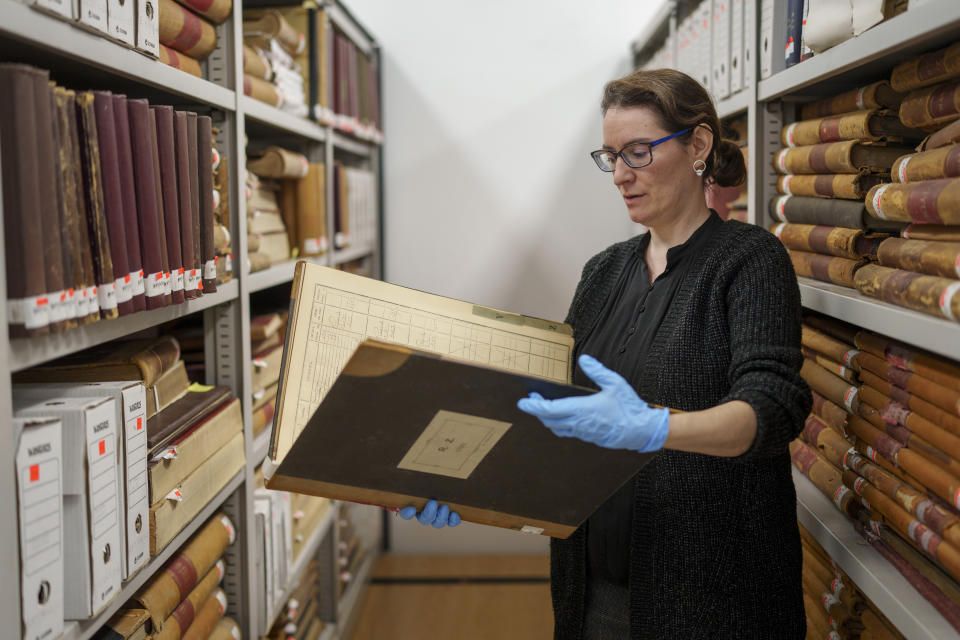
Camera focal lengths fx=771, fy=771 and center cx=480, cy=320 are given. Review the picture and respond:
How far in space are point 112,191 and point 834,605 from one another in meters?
1.47

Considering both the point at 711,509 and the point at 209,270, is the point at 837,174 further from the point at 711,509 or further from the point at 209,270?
the point at 209,270

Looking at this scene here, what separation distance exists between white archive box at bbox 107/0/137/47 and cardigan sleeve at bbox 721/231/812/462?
1.02m

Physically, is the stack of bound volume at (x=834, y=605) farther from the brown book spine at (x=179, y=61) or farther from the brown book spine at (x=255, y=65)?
the brown book spine at (x=255, y=65)

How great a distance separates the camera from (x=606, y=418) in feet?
3.31

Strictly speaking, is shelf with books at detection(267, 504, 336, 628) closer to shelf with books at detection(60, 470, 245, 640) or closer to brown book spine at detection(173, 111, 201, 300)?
shelf with books at detection(60, 470, 245, 640)

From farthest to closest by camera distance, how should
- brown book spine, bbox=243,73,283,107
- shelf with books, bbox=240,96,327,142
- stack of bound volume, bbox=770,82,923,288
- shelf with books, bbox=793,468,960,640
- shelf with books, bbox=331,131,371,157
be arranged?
shelf with books, bbox=331,131,371,157
brown book spine, bbox=243,73,283,107
shelf with books, bbox=240,96,327,142
stack of bound volume, bbox=770,82,923,288
shelf with books, bbox=793,468,960,640

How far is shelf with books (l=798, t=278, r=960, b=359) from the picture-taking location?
1013mm

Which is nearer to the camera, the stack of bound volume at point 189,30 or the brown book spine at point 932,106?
the brown book spine at point 932,106

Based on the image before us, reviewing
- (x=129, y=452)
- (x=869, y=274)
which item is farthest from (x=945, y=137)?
(x=129, y=452)

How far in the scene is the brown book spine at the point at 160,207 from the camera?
125 cm

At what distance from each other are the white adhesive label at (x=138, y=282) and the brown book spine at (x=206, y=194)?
0.29 metres

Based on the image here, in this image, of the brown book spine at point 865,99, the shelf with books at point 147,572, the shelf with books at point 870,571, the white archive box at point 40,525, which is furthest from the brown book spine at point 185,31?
the shelf with books at point 870,571

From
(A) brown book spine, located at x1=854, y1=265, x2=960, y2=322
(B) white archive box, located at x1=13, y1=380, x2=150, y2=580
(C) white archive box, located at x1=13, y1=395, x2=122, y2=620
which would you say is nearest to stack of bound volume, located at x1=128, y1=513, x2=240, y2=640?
(B) white archive box, located at x1=13, y1=380, x2=150, y2=580

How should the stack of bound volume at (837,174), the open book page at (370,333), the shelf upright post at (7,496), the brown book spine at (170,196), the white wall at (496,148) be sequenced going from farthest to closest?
the white wall at (496,148) < the stack of bound volume at (837,174) < the brown book spine at (170,196) < the open book page at (370,333) < the shelf upright post at (7,496)
